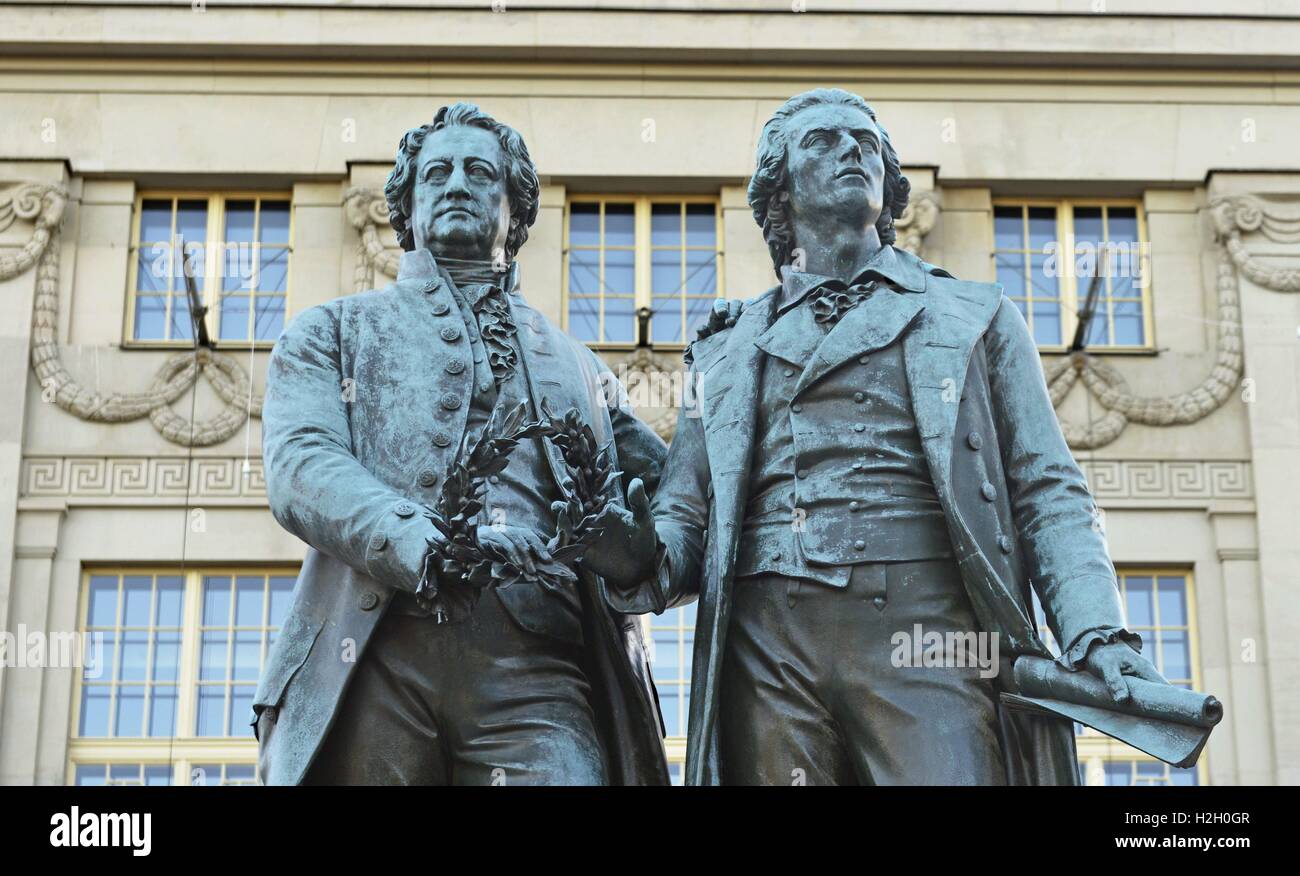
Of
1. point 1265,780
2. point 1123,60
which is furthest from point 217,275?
point 1265,780

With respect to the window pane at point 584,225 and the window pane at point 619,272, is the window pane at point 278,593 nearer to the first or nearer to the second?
the window pane at point 619,272

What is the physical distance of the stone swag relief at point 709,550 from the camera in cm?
859

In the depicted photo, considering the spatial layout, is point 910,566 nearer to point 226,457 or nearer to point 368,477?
point 368,477

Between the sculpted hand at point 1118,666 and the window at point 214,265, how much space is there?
2513cm

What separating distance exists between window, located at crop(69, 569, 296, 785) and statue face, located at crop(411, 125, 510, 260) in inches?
840

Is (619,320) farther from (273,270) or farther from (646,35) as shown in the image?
(273,270)

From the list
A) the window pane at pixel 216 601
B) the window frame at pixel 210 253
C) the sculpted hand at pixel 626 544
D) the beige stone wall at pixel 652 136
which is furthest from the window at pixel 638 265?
the sculpted hand at pixel 626 544

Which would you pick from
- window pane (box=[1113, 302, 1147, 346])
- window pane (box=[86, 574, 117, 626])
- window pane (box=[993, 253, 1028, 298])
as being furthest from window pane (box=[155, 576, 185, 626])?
window pane (box=[1113, 302, 1147, 346])

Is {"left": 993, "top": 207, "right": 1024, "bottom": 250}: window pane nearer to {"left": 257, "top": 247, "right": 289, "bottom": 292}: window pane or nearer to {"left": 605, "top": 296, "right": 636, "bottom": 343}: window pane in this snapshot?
{"left": 605, "top": 296, "right": 636, "bottom": 343}: window pane

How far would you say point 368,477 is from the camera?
8820 mm

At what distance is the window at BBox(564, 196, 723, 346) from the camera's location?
109ft

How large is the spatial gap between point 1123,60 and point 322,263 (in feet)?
31.4

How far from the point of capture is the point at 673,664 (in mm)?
30828
